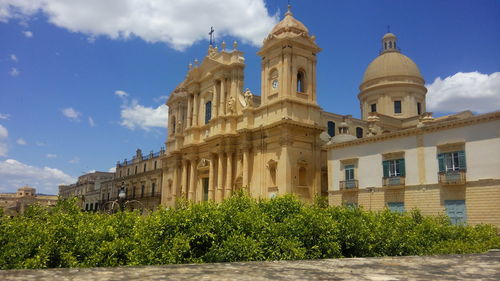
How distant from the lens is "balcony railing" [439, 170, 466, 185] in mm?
22320

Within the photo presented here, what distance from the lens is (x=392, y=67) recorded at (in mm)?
49906

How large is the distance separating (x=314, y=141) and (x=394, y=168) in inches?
355

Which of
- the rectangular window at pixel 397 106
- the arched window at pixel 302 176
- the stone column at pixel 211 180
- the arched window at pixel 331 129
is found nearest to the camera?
the arched window at pixel 302 176

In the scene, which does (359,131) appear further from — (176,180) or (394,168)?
(176,180)

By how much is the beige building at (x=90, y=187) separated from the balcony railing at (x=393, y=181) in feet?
200

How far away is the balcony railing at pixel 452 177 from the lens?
73.2ft

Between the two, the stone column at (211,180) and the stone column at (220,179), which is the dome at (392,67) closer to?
the stone column at (220,179)

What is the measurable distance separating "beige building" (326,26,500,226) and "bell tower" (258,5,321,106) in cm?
548

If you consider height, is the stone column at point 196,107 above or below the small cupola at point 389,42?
below

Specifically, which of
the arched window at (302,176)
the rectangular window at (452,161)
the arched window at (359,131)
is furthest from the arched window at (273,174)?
the rectangular window at (452,161)

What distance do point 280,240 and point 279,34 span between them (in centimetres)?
2566

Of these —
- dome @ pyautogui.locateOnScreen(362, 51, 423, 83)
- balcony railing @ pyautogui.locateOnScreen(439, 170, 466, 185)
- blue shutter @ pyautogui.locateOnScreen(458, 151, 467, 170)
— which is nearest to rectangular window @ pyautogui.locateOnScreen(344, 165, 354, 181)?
balcony railing @ pyautogui.locateOnScreen(439, 170, 466, 185)

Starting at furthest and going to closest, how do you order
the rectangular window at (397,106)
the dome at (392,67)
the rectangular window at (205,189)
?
the dome at (392,67)
the rectangular window at (397,106)
the rectangular window at (205,189)

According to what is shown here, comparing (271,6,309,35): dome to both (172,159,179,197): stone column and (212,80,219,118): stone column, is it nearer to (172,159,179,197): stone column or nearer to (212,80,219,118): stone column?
(212,80,219,118): stone column
